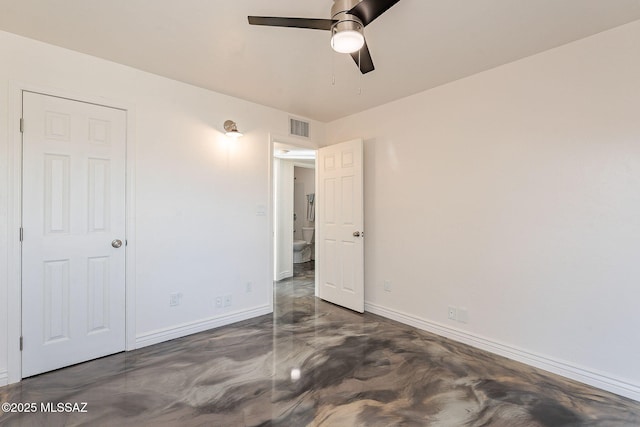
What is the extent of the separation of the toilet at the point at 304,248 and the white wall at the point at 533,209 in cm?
322

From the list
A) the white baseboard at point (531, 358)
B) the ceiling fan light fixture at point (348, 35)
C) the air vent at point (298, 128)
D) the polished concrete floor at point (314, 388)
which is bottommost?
the polished concrete floor at point (314, 388)

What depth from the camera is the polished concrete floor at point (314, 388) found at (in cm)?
179

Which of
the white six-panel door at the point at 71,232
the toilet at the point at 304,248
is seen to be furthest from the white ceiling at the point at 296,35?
the toilet at the point at 304,248

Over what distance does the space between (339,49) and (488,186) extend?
1.88m

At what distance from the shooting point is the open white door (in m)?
3.60

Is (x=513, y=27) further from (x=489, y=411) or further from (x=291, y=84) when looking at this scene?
(x=489, y=411)

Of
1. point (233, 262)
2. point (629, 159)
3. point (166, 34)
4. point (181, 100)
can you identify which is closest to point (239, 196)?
point (233, 262)

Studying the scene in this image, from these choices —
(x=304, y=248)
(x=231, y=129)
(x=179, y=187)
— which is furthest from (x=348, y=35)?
(x=304, y=248)

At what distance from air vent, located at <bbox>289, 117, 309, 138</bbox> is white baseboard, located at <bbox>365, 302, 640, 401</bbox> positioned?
2499 mm

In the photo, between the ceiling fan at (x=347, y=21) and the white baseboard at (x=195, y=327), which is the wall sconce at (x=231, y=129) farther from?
the white baseboard at (x=195, y=327)

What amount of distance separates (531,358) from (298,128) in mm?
3384

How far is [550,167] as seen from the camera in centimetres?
232

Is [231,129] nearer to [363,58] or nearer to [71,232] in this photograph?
[71,232]

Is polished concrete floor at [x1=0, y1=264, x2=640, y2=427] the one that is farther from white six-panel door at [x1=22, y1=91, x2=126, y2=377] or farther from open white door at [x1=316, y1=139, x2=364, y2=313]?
open white door at [x1=316, y1=139, x2=364, y2=313]
